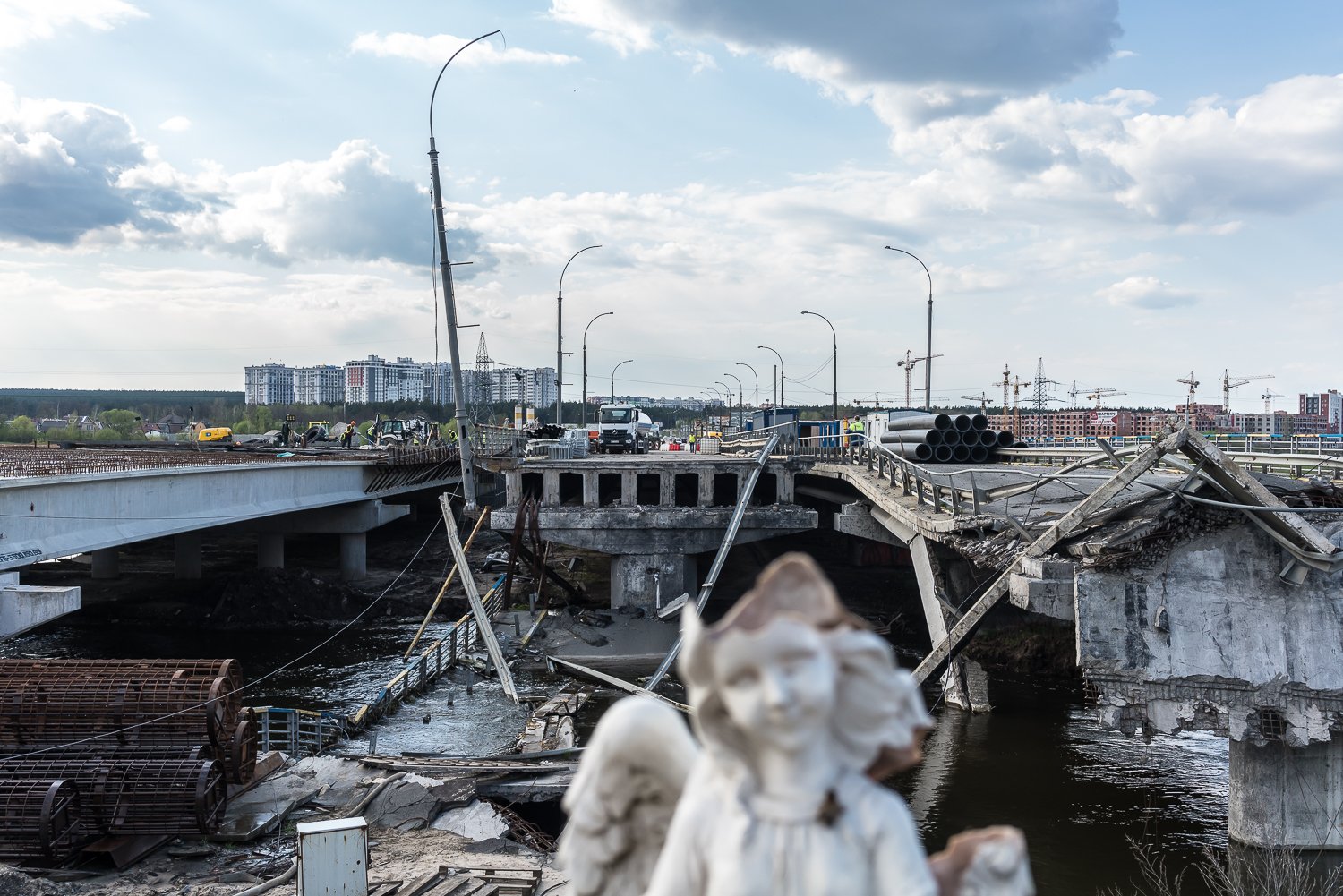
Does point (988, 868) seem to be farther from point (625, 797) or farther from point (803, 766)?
point (625, 797)

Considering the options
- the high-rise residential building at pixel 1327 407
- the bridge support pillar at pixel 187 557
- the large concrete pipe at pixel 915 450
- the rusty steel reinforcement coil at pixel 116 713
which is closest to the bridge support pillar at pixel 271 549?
the bridge support pillar at pixel 187 557

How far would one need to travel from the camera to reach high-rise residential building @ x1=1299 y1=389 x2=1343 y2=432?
8794 cm

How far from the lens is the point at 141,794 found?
45.7ft

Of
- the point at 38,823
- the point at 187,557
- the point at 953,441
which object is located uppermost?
the point at 953,441

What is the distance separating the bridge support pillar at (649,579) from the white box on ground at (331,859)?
25968mm

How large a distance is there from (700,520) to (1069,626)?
12.9 m

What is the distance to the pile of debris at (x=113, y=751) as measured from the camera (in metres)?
13.5

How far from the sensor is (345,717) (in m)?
23.4

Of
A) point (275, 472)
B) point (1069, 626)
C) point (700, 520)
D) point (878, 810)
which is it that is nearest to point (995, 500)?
point (1069, 626)

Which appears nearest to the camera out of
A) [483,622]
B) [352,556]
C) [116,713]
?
[116,713]

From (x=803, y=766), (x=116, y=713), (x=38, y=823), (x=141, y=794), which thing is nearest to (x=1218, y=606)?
(x=803, y=766)

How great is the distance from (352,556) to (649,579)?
1963cm

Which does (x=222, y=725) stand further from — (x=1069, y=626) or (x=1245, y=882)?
(x=1069, y=626)

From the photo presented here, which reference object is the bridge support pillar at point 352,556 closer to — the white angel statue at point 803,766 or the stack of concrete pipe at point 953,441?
the stack of concrete pipe at point 953,441
